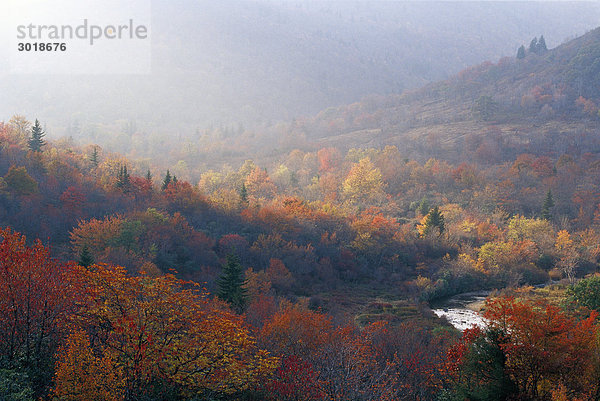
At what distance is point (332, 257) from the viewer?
62719 millimetres

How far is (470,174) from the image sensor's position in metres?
95.9

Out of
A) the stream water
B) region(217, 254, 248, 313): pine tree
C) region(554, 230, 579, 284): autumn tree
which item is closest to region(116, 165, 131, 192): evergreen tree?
region(217, 254, 248, 313): pine tree

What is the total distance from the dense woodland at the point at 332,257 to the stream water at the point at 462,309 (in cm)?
198

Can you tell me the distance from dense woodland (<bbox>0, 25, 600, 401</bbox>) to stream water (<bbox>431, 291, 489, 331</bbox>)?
1.98 m

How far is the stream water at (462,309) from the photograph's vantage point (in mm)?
44028

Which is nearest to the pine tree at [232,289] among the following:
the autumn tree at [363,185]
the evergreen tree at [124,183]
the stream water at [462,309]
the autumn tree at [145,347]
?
the autumn tree at [145,347]

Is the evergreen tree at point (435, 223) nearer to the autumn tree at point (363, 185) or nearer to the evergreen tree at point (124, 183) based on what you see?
the autumn tree at point (363, 185)

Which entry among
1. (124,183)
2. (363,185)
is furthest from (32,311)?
(363,185)

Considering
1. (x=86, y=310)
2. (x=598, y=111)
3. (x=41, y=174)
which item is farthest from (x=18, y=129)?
(x=598, y=111)

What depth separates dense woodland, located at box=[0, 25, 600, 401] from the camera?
57.9 feet

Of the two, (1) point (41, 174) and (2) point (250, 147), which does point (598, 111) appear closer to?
(2) point (250, 147)

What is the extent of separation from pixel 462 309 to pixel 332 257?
777 inches

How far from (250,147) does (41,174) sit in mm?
93351

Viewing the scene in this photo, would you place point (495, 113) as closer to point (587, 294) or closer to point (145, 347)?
point (587, 294)
